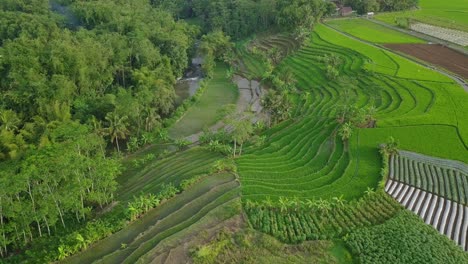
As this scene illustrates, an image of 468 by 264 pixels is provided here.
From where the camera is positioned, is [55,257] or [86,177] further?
[86,177]

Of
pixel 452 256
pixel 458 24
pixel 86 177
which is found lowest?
pixel 452 256

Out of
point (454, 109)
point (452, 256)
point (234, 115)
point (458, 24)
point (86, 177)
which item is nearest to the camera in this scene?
point (452, 256)

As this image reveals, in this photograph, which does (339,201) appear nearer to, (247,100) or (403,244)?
(403,244)

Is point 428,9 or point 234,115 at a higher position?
point 428,9

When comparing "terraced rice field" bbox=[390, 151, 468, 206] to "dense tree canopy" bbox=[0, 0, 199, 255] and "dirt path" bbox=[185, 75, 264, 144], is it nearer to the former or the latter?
"dirt path" bbox=[185, 75, 264, 144]

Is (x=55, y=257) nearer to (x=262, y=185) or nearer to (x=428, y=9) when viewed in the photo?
(x=262, y=185)

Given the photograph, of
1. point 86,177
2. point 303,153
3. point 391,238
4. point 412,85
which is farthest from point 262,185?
point 412,85
